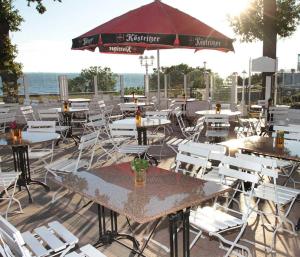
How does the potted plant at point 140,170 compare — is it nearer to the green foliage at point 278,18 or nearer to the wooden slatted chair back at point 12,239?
the wooden slatted chair back at point 12,239

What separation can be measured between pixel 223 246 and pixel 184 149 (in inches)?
46.9

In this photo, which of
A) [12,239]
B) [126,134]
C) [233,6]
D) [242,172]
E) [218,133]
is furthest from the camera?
[233,6]

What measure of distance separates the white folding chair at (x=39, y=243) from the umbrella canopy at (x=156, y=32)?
3.31m

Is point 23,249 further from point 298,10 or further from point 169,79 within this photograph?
point 298,10

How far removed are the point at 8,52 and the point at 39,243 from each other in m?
11.3

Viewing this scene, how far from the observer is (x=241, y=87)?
13906 millimetres

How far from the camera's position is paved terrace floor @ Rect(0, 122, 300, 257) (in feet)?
11.7

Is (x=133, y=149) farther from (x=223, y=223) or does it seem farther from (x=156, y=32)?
(x=223, y=223)

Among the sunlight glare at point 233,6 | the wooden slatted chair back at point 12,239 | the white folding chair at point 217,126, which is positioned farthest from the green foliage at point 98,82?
the wooden slatted chair back at point 12,239

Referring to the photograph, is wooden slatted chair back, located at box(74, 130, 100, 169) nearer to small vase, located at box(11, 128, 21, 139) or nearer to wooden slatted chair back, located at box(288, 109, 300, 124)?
small vase, located at box(11, 128, 21, 139)

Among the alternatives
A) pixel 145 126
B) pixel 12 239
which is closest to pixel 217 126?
pixel 145 126

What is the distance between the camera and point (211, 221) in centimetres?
317

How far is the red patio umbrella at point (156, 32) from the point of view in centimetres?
539

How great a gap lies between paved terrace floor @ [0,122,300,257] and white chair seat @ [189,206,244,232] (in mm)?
475
